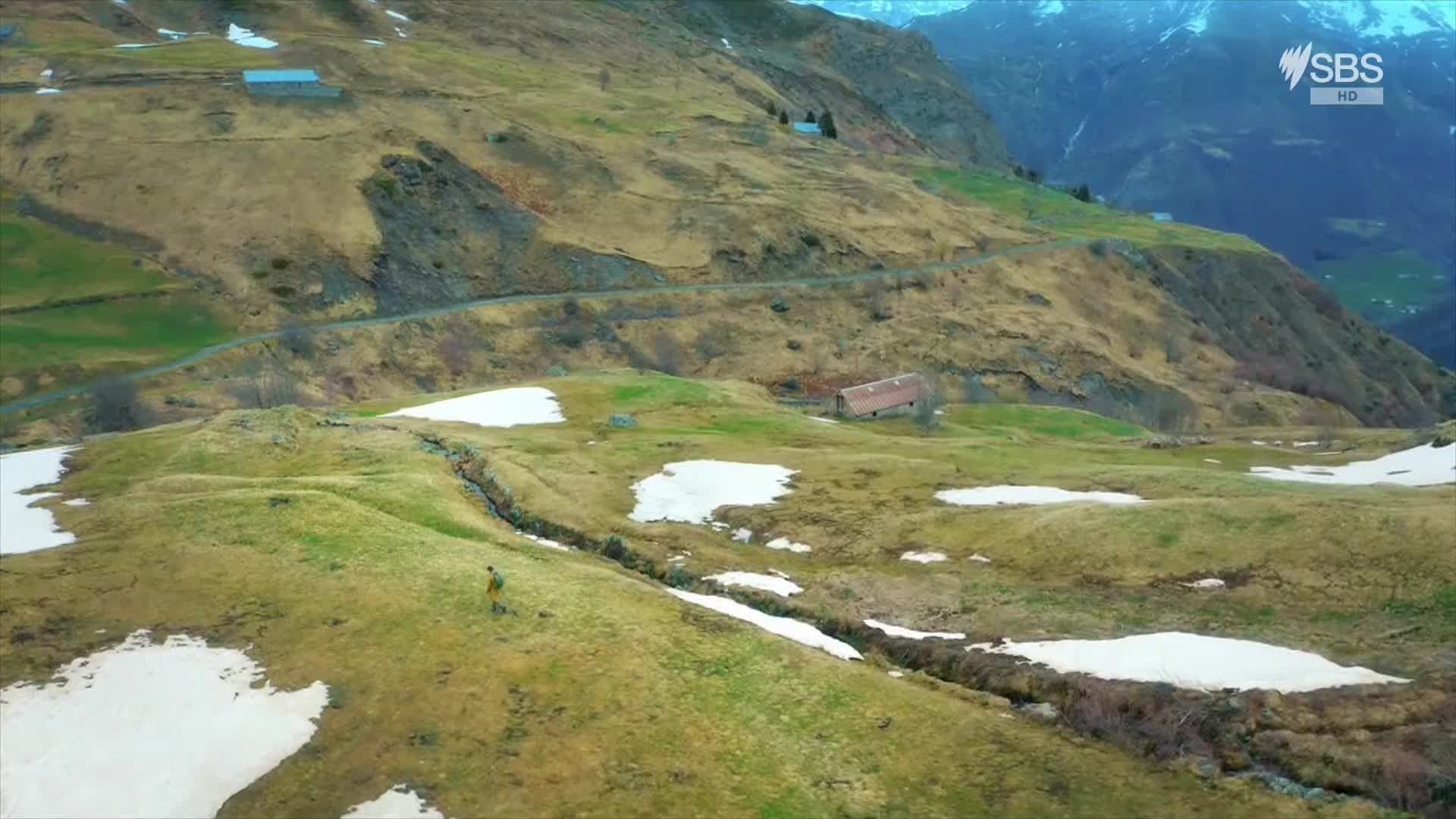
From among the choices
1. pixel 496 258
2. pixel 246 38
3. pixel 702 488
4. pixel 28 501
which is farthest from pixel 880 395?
pixel 246 38

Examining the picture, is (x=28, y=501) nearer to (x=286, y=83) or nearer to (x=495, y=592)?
(x=495, y=592)

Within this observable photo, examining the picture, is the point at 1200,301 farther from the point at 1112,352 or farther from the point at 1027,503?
the point at 1027,503

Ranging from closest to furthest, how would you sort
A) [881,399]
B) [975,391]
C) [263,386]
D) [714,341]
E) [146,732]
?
[146,732], [263,386], [881,399], [975,391], [714,341]

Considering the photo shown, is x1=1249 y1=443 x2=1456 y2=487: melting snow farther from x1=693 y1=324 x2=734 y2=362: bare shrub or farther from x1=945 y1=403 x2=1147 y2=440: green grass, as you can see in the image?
x1=693 y1=324 x2=734 y2=362: bare shrub

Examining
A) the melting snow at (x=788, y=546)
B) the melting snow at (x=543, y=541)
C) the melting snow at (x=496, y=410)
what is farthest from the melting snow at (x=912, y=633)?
the melting snow at (x=496, y=410)

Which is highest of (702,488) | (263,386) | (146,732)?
(702,488)

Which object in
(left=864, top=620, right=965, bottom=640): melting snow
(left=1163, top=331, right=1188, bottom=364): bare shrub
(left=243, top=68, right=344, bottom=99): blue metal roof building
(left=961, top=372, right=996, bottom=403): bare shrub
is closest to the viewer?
(left=864, top=620, right=965, bottom=640): melting snow

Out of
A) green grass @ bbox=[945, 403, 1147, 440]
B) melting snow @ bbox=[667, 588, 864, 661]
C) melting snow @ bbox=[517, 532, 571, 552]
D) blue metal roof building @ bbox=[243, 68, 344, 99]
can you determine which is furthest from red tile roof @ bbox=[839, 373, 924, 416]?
blue metal roof building @ bbox=[243, 68, 344, 99]
